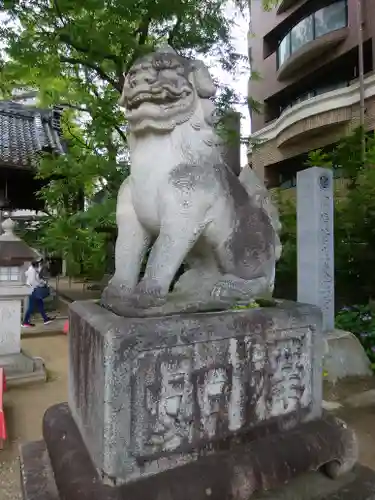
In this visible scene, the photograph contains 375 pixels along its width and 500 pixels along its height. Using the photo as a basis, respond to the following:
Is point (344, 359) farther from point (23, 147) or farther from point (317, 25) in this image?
point (317, 25)

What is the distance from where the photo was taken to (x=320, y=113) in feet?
36.2

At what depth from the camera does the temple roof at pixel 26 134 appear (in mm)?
6973

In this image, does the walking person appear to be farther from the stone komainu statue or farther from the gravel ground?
the stone komainu statue

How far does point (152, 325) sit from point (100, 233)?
4540 mm

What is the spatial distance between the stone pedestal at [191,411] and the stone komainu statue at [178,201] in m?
0.18

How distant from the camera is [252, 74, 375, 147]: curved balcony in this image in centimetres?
1025

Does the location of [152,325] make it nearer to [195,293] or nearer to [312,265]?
[195,293]

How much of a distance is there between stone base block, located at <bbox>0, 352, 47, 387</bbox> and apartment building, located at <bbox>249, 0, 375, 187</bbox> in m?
7.01

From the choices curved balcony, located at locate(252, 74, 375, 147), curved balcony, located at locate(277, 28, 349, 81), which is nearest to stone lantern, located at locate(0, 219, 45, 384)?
curved balcony, located at locate(252, 74, 375, 147)

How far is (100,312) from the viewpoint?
5.20ft

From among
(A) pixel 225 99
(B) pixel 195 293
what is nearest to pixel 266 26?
(A) pixel 225 99

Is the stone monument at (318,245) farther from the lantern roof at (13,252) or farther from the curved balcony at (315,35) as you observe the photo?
the curved balcony at (315,35)

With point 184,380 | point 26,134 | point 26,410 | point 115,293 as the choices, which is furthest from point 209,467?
point 26,134

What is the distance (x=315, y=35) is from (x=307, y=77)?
1.35 metres
